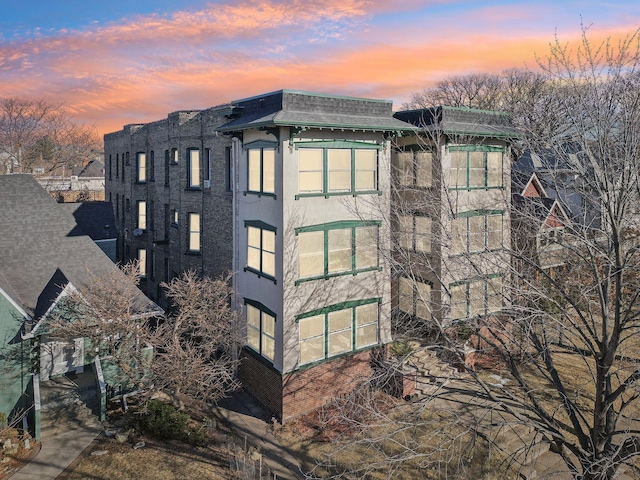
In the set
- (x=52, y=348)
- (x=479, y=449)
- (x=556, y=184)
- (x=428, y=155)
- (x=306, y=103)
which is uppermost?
(x=306, y=103)

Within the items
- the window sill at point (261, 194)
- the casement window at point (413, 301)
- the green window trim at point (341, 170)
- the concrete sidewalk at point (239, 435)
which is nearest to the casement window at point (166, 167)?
the window sill at point (261, 194)

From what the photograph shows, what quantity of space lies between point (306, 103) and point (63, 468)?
14.6 metres

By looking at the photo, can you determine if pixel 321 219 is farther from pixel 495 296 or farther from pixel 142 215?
pixel 142 215

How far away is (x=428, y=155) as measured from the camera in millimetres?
22281

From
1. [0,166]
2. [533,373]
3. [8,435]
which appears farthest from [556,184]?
[0,166]

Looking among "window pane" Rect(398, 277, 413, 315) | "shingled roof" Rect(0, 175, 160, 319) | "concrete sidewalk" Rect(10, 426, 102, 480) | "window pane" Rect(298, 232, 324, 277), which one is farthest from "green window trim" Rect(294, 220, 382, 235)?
"concrete sidewalk" Rect(10, 426, 102, 480)

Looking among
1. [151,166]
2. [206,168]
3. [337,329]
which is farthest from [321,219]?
[151,166]

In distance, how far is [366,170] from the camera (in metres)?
19.9

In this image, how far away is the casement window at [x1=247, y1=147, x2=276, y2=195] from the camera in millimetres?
18500

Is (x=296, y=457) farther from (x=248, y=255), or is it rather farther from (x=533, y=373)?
(x=533, y=373)

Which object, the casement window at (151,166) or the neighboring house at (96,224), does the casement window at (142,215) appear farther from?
the neighboring house at (96,224)

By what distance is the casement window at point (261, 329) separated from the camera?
18.7 metres

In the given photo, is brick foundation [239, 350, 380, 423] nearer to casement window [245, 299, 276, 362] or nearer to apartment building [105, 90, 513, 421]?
apartment building [105, 90, 513, 421]

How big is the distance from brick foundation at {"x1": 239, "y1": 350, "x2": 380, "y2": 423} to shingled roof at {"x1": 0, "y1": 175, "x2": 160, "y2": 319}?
5.00 meters
